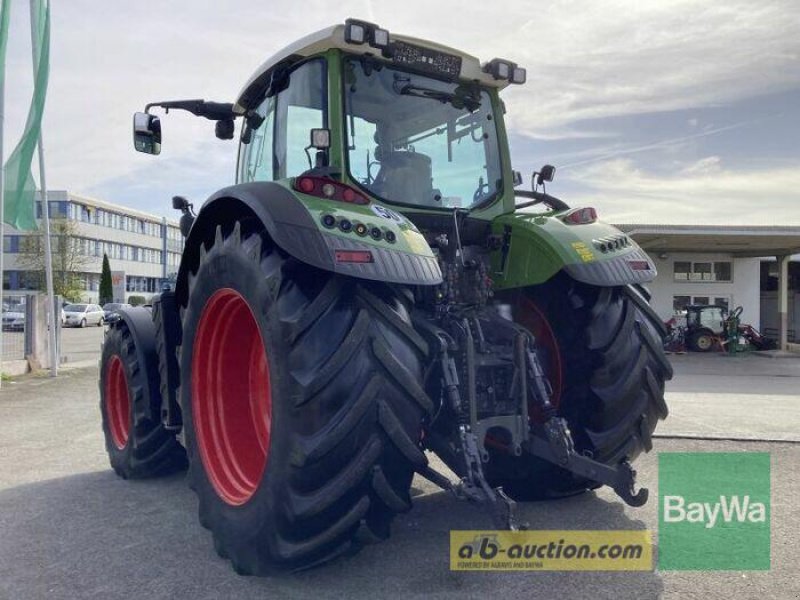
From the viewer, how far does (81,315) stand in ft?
120

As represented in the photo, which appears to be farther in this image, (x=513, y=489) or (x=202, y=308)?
(x=513, y=489)

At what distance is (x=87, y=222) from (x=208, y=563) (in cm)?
6279

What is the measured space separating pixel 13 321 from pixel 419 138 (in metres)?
31.8

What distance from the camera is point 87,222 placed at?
195 ft

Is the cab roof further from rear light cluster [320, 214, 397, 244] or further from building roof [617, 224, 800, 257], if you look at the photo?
building roof [617, 224, 800, 257]

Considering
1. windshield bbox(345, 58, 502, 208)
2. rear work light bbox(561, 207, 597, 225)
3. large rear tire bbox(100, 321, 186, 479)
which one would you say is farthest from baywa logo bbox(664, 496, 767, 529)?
large rear tire bbox(100, 321, 186, 479)

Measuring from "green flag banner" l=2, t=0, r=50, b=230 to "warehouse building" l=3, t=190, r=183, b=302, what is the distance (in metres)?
39.7

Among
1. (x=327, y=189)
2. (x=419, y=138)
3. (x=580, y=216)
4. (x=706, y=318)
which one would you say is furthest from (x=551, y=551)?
(x=706, y=318)

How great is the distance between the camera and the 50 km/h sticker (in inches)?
123

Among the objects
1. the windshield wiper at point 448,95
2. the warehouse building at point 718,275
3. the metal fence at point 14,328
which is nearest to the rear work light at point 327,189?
the windshield wiper at point 448,95

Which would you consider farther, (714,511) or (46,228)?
(46,228)

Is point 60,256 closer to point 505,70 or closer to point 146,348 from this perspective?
point 146,348

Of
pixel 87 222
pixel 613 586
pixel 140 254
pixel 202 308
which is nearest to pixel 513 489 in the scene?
pixel 613 586

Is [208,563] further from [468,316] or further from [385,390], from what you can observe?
[468,316]
